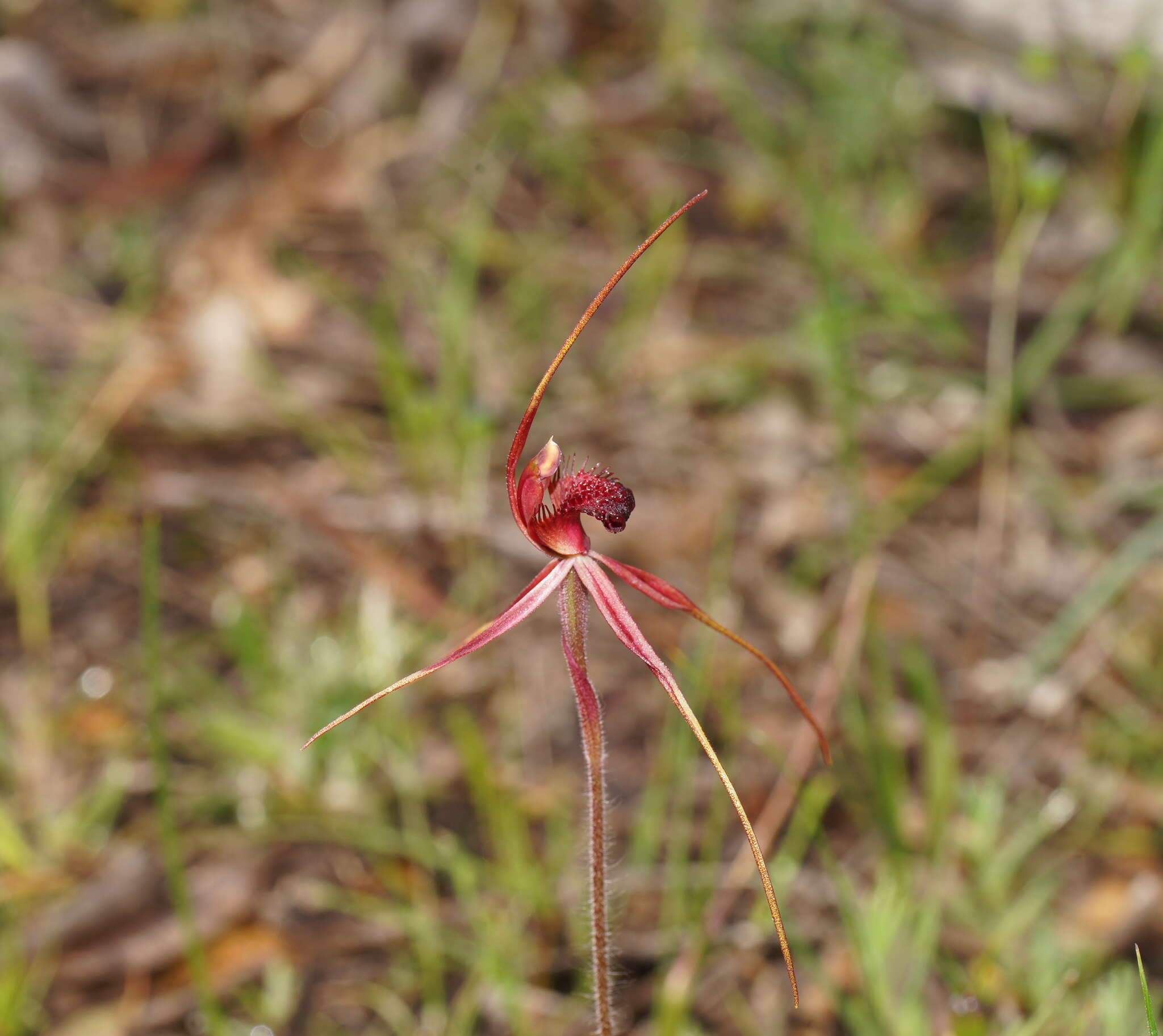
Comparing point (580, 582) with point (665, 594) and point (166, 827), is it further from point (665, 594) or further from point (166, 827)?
point (166, 827)

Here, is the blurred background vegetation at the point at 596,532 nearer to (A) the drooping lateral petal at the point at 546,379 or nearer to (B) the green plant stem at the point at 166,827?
(B) the green plant stem at the point at 166,827

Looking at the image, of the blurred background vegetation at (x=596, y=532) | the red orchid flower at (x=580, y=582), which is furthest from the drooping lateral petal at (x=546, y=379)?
the blurred background vegetation at (x=596, y=532)

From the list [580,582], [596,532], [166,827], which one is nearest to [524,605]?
[580,582]

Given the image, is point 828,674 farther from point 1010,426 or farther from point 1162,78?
point 1162,78

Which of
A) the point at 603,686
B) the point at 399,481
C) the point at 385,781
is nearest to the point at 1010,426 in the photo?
the point at 603,686

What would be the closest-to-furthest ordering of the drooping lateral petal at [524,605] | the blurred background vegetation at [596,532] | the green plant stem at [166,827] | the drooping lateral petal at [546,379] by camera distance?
1. the drooping lateral petal at [546,379]
2. the drooping lateral petal at [524,605]
3. the green plant stem at [166,827]
4. the blurred background vegetation at [596,532]

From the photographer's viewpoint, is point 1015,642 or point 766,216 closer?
point 1015,642
